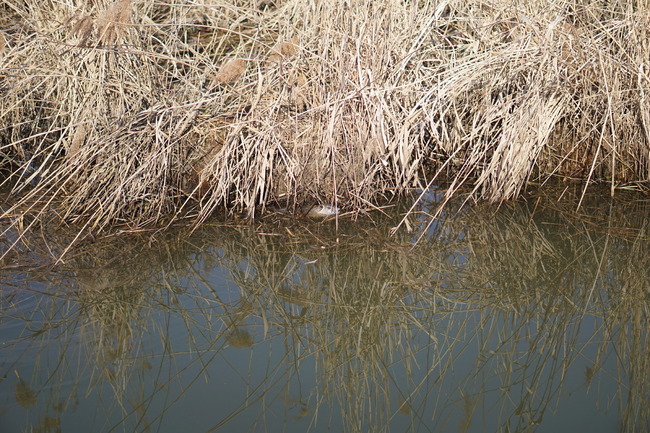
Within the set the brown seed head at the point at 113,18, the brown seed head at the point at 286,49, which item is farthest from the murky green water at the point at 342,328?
the brown seed head at the point at 113,18

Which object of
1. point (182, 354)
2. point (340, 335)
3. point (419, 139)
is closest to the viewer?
point (182, 354)

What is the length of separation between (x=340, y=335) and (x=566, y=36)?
179cm

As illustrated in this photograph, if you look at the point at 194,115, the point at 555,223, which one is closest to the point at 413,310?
the point at 555,223

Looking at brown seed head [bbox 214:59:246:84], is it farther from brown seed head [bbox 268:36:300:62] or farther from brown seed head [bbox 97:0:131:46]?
brown seed head [bbox 97:0:131:46]

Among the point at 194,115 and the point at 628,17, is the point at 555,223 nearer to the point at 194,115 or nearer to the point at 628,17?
the point at 628,17

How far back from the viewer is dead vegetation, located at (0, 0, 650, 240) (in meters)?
3.54

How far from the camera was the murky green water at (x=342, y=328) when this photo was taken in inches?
92.9

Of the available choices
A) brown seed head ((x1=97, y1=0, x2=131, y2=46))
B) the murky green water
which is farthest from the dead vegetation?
the murky green water

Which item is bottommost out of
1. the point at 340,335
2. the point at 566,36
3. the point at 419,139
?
the point at 340,335

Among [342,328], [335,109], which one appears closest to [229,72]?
[335,109]

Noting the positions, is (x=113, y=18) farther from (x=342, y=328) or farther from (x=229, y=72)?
(x=342, y=328)

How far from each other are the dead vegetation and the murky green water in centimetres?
22

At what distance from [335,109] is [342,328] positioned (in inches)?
41.0

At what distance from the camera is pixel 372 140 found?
3561 millimetres
